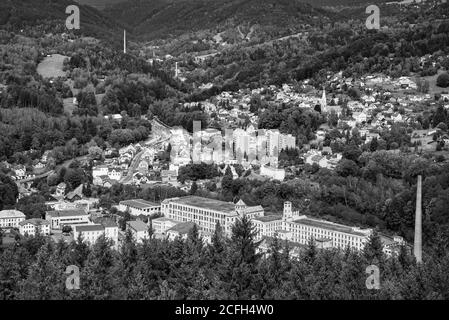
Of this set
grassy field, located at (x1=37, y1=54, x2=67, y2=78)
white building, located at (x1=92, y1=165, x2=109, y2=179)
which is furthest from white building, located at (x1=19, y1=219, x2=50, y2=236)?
grassy field, located at (x1=37, y1=54, x2=67, y2=78)

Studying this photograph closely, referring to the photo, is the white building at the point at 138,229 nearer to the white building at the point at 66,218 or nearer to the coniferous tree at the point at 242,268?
the white building at the point at 66,218

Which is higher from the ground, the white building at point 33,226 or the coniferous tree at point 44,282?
the coniferous tree at point 44,282

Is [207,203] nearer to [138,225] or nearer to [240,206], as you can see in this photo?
[240,206]

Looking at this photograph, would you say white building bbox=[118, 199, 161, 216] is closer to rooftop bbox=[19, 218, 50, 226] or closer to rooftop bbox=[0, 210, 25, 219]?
rooftop bbox=[19, 218, 50, 226]

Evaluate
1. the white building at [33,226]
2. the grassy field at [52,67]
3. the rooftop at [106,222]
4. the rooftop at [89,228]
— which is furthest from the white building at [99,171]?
the grassy field at [52,67]

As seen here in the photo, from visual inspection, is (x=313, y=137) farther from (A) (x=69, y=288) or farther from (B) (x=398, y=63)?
(A) (x=69, y=288)

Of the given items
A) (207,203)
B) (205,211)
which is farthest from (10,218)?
(207,203)
